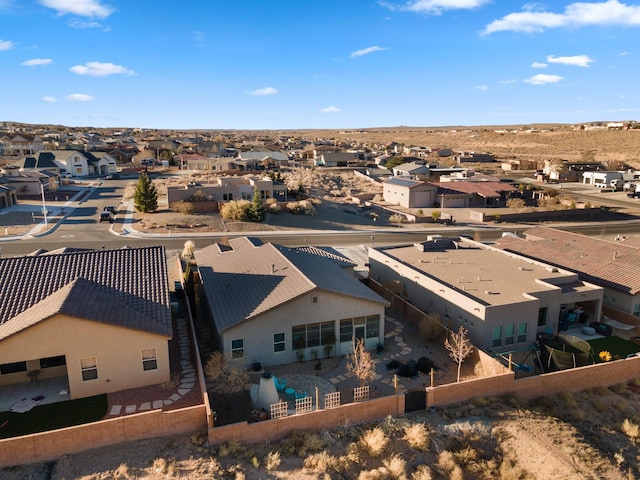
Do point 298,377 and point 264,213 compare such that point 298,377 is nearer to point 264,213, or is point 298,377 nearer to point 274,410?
point 274,410

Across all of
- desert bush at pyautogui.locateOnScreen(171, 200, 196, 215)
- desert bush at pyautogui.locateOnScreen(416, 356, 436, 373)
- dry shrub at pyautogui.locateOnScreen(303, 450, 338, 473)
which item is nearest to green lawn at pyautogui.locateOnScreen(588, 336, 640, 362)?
desert bush at pyautogui.locateOnScreen(416, 356, 436, 373)

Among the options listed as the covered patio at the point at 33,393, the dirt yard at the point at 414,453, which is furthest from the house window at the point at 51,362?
the dirt yard at the point at 414,453

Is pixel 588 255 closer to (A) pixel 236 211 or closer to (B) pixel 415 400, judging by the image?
(B) pixel 415 400

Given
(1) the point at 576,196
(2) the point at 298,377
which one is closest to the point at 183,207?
(2) the point at 298,377

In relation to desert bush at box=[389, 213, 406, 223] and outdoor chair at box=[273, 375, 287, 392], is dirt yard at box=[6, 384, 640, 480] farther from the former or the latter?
desert bush at box=[389, 213, 406, 223]

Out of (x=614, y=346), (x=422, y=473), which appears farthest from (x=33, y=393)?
(x=614, y=346)

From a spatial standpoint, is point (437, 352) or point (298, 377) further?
point (437, 352)
